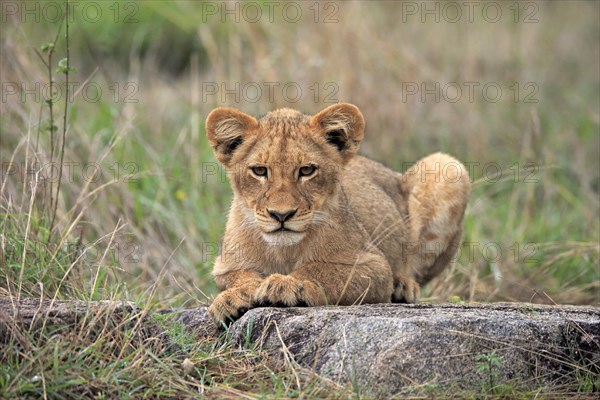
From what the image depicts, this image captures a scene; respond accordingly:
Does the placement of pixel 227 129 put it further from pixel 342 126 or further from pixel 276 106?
pixel 276 106

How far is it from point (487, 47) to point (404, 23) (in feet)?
4.01

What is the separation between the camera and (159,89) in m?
11.5

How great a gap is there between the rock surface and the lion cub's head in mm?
580

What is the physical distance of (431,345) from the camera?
4.73 meters

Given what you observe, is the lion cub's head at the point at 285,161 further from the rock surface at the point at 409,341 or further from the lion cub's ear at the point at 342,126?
the rock surface at the point at 409,341

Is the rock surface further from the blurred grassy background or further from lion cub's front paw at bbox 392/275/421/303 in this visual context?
lion cub's front paw at bbox 392/275/421/303

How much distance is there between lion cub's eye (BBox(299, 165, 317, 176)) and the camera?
5.57 meters

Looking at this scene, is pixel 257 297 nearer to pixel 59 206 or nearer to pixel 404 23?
pixel 59 206

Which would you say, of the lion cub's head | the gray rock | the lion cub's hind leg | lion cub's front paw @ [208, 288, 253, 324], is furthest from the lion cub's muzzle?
the lion cub's hind leg

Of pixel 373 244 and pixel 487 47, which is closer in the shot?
pixel 373 244

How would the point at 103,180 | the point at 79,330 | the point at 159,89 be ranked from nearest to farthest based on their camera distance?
1. the point at 79,330
2. the point at 103,180
3. the point at 159,89

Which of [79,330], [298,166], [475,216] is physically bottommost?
[475,216]

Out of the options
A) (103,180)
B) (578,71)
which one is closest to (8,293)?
(103,180)

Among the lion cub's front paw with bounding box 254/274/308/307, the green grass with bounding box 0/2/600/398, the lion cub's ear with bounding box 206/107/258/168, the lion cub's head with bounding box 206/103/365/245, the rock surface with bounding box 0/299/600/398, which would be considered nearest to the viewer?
the rock surface with bounding box 0/299/600/398
